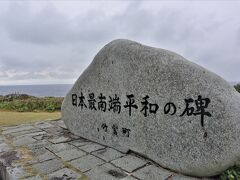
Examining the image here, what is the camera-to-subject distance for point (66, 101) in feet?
20.4

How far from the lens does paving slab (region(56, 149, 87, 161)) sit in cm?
464

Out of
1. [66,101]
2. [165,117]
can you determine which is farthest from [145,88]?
Result: [66,101]

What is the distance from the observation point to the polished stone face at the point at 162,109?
11.4ft

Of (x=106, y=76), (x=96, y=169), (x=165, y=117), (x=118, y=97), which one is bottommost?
(x=96, y=169)

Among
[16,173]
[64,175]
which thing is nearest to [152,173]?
[64,175]

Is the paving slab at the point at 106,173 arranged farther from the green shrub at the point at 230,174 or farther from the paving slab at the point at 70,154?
the green shrub at the point at 230,174

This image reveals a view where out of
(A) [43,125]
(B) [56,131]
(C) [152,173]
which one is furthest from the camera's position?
(A) [43,125]

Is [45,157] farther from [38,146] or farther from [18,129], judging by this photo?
[18,129]

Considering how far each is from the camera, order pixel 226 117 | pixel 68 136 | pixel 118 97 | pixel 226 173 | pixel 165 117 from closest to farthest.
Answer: pixel 226 117
pixel 226 173
pixel 165 117
pixel 118 97
pixel 68 136

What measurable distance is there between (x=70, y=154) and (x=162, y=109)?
2.04m

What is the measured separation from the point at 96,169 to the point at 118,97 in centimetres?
145

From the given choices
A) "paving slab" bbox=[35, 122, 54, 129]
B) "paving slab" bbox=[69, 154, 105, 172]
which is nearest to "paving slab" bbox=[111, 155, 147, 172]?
"paving slab" bbox=[69, 154, 105, 172]

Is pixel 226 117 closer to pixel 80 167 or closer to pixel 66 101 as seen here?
pixel 80 167

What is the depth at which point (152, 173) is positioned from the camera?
12.6 ft
